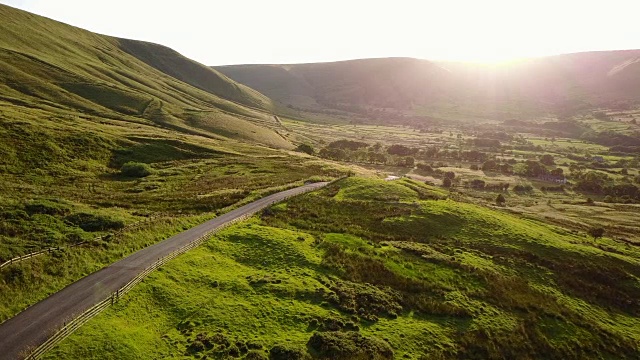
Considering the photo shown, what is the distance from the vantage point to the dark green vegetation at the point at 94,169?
1490 inches

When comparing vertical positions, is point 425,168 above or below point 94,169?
below

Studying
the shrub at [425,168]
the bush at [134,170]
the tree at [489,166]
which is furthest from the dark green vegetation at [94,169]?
the tree at [489,166]

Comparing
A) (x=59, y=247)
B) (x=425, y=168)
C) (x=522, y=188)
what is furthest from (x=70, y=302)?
(x=425, y=168)

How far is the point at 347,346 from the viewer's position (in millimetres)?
29062

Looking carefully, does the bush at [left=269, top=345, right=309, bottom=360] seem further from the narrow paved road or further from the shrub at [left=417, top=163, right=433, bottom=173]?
the shrub at [left=417, top=163, right=433, bottom=173]

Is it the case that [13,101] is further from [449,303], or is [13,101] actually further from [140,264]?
[449,303]

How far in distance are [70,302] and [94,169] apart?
2611 inches

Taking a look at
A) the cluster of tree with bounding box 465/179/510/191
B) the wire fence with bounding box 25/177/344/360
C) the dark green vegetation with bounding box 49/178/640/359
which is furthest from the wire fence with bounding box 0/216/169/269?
the cluster of tree with bounding box 465/179/510/191

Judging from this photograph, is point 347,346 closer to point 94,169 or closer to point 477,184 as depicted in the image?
point 94,169

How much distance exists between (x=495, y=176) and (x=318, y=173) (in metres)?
96.8

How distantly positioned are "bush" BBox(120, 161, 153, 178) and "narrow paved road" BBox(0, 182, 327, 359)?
49077 mm

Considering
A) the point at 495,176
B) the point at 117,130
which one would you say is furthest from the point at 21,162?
the point at 495,176

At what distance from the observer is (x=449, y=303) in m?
39.0

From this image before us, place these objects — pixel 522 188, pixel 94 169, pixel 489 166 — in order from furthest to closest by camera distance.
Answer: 1. pixel 489 166
2. pixel 522 188
3. pixel 94 169
